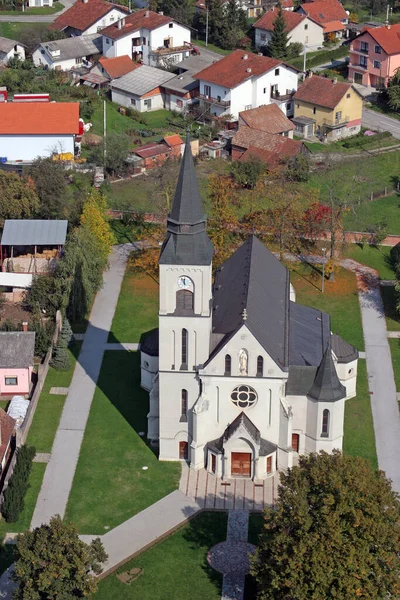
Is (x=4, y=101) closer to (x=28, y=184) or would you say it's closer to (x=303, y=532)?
(x=28, y=184)

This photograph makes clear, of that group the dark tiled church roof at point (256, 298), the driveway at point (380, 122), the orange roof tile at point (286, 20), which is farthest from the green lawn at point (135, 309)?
the orange roof tile at point (286, 20)

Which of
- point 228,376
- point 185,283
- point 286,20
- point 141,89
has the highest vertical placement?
point 185,283

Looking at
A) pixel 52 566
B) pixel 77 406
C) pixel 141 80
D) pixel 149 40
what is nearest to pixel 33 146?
pixel 141 80

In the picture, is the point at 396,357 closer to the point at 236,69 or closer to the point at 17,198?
the point at 17,198

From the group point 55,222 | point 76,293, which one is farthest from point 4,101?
point 76,293

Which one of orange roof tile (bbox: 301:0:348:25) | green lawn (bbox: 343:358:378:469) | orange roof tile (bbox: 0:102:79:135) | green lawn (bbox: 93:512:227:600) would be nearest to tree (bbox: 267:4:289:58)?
orange roof tile (bbox: 301:0:348:25)

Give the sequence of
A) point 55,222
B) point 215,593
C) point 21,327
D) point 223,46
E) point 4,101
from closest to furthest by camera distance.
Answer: point 215,593 < point 21,327 < point 55,222 < point 4,101 < point 223,46
